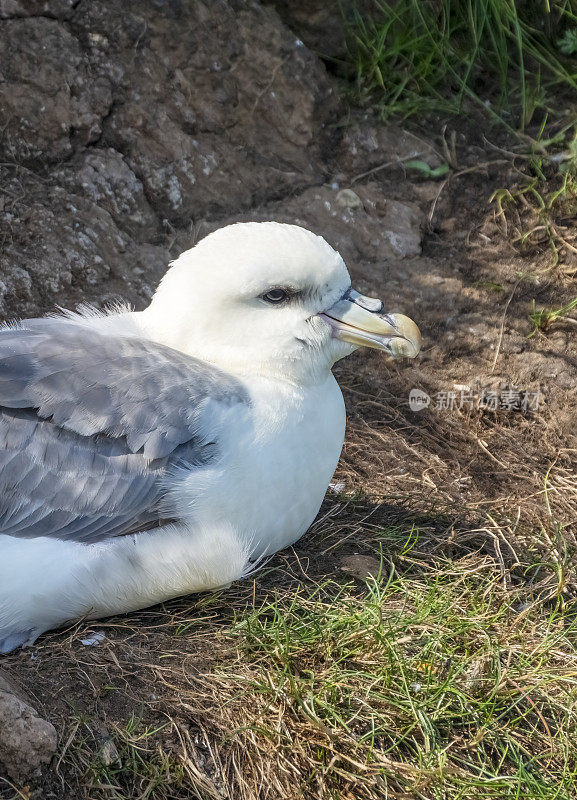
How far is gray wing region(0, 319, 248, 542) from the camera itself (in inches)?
130

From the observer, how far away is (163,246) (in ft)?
17.8

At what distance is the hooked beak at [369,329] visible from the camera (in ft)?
11.8

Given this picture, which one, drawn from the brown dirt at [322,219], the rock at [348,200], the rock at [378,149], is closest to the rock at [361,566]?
the brown dirt at [322,219]

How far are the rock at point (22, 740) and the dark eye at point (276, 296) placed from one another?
5.33 feet

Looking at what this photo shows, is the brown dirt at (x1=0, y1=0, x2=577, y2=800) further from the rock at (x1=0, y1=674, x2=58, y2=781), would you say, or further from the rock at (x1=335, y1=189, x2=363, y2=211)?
the rock at (x1=0, y1=674, x2=58, y2=781)

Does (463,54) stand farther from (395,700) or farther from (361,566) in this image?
(395,700)

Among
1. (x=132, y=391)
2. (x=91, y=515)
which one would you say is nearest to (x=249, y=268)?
(x=132, y=391)

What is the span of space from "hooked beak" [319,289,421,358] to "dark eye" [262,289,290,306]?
0.16m

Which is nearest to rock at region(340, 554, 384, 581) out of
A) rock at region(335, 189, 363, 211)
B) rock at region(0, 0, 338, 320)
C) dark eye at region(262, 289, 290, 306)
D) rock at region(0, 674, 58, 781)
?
dark eye at region(262, 289, 290, 306)

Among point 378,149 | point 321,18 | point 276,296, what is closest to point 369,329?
point 276,296

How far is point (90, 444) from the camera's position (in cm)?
334

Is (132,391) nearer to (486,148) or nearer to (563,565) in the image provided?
(563,565)

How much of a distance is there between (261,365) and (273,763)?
141cm

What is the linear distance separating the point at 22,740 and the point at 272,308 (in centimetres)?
171
